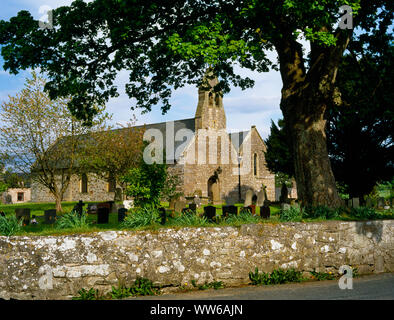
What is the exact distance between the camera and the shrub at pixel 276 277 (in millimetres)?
7062

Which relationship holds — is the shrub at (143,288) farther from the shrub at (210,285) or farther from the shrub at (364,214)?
the shrub at (364,214)

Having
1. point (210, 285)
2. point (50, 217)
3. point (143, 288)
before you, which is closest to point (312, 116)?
point (210, 285)

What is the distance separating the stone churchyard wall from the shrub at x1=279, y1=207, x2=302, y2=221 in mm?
368

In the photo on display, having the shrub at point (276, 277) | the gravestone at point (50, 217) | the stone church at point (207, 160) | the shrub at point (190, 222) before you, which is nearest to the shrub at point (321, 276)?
the shrub at point (276, 277)

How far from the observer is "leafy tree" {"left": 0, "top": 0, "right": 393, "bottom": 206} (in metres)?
9.20

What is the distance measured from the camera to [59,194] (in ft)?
82.0

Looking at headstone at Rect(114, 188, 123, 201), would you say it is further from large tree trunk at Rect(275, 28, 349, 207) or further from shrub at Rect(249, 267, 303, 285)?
shrub at Rect(249, 267, 303, 285)

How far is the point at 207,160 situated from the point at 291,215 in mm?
29115

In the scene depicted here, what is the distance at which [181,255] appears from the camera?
6711 millimetres

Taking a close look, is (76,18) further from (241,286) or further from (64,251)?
(241,286)

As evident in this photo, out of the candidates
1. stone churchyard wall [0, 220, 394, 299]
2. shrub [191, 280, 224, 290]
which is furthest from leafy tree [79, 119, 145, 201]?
shrub [191, 280, 224, 290]

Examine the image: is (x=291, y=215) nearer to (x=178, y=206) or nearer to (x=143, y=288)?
(x=143, y=288)

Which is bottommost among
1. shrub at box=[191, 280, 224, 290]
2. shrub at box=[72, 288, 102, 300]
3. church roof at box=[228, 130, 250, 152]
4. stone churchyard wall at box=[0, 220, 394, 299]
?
shrub at box=[191, 280, 224, 290]

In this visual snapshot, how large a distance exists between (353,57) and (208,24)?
6.39 meters
